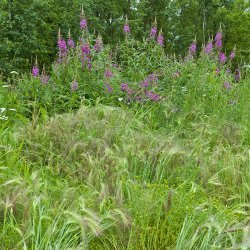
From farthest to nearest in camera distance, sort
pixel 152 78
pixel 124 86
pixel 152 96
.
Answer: pixel 152 78
pixel 124 86
pixel 152 96

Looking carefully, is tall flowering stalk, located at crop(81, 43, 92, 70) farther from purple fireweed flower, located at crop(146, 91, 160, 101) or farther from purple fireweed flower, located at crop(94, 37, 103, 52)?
purple fireweed flower, located at crop(146, 91, 160, 101)

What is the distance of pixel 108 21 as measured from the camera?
1616 cm

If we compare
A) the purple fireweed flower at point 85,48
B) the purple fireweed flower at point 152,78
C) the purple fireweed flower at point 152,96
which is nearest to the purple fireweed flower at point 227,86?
the purple fireweed flower at point 152,78

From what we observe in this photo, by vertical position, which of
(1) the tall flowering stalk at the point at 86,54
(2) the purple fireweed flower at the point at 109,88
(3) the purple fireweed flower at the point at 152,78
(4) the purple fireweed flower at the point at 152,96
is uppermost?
(1) the tall flowering stalk at the point at 86,54

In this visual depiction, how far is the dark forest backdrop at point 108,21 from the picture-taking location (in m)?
11.3

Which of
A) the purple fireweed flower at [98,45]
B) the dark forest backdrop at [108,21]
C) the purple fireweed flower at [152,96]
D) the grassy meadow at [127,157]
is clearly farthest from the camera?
the dark forest backdrop at [108,21]

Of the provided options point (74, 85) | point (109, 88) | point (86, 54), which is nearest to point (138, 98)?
point (109, 88)

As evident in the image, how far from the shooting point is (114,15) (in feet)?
52.9

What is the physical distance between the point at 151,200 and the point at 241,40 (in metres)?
20.0

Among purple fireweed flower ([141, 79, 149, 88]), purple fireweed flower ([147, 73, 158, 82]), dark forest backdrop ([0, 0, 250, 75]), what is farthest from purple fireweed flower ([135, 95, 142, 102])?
dark forest backdrop ([0, 0, 250, 75])

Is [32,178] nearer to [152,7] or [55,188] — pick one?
[55,188]

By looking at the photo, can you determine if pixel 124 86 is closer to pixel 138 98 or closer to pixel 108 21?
pixel 138 98

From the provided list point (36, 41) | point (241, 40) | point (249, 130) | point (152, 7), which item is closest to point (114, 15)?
point (152, 7)

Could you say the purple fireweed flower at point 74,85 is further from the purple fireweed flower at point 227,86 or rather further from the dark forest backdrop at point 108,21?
the dark forest backdrop at point 108,21
